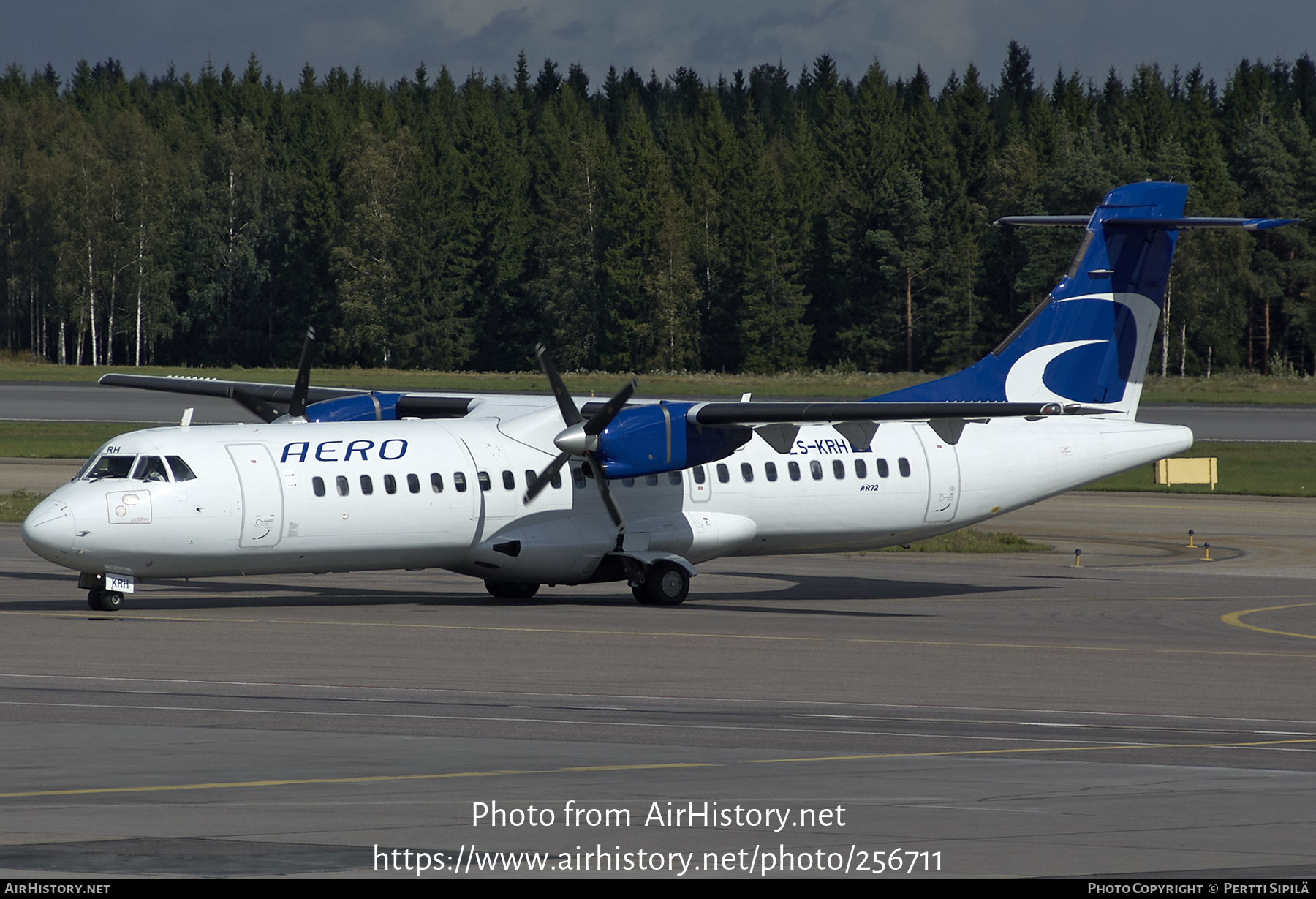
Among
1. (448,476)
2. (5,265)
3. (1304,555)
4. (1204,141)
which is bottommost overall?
(1304,555)

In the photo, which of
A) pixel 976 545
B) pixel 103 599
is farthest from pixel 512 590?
pixel 976 545

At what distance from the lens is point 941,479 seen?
26969 mm

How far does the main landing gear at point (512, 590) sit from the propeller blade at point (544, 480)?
1860mm

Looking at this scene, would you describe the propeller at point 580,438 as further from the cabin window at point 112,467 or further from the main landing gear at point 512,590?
the cabin window at point 112,467

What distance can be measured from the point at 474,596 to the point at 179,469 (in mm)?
5884

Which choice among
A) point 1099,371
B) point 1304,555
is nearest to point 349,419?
point 1099,371

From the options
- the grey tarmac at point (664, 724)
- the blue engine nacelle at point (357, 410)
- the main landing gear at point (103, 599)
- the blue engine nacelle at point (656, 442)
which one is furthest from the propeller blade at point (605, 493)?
the main landing gear at point (103, 599)

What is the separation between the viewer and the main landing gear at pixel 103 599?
71.0 feet

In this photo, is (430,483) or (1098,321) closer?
(430,483)

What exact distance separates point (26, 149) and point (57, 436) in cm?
7141

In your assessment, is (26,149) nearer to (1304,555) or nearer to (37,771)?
(1304,555)

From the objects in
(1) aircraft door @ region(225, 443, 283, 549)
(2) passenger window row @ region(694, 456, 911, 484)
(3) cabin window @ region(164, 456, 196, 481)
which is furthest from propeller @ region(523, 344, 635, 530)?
(3) cabin window @ region(164, 456, 196, 481)

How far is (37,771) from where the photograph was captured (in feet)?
35.8

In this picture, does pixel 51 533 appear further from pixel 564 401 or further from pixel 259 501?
pixel 564 401
